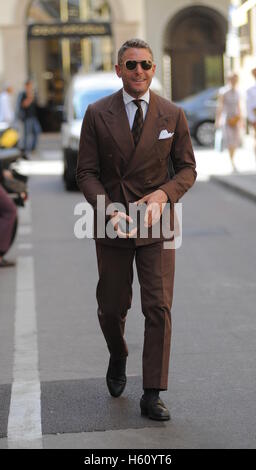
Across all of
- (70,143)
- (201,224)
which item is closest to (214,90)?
(70,143)

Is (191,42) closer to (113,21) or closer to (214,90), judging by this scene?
(113,21)

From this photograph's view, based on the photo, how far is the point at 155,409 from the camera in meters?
5.53

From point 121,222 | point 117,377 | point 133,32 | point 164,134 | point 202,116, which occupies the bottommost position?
point 202,116

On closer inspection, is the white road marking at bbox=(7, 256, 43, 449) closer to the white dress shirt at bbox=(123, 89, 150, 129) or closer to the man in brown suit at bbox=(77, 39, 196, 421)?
the man in brown suit at bbox=(77, 39, 196, 421)

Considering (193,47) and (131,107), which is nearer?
(131,107)

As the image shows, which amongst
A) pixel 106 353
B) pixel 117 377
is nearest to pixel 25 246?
pixel 106 353

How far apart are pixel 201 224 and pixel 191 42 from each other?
73.9 ft

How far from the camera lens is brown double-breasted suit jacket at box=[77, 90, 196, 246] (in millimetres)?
5562

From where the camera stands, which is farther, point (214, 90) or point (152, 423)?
point (214, 90)

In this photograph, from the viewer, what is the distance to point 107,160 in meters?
5.61

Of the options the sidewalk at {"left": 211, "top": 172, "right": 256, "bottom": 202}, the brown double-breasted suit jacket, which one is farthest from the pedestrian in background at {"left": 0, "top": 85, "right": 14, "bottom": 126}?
the brown double-breasted suit jacket

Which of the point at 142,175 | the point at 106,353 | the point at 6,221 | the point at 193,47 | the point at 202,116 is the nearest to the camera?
the point at 142,175

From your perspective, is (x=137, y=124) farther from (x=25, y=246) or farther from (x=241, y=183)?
(x=241, y=183)

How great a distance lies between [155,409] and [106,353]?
1674mm
